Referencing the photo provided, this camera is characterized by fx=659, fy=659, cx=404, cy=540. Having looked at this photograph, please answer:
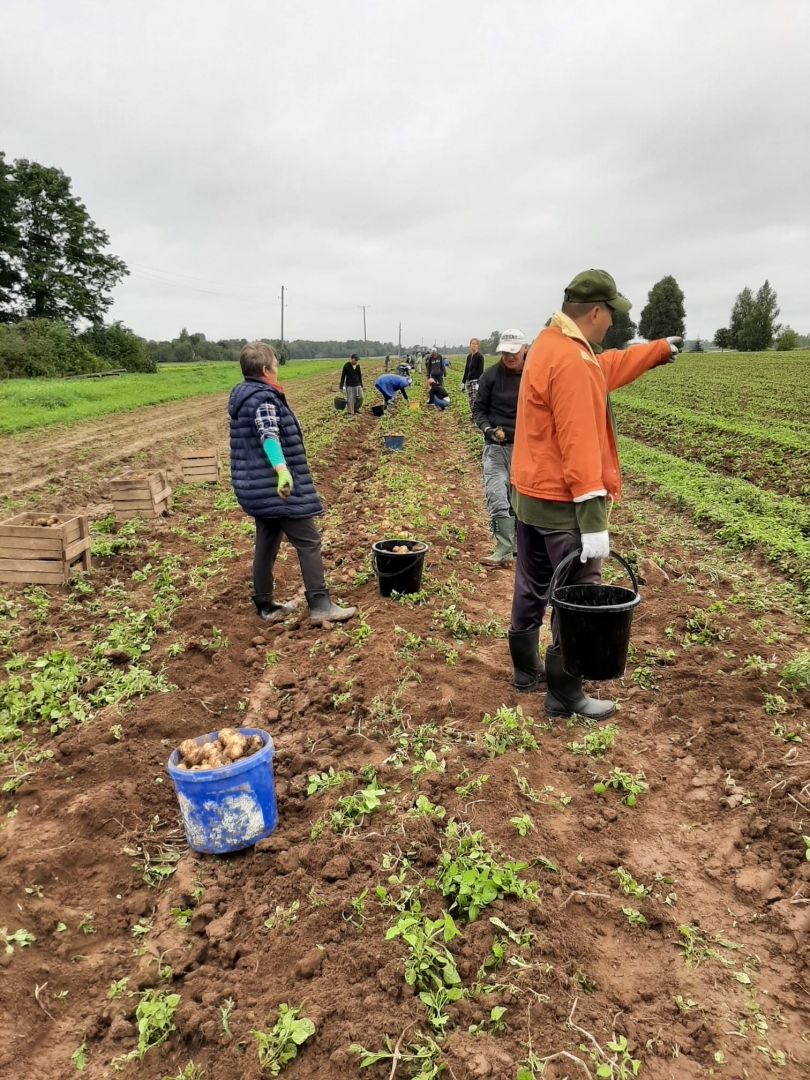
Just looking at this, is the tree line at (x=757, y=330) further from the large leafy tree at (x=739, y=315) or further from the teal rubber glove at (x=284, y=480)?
the teal rubber glove at (x=284, y=480)

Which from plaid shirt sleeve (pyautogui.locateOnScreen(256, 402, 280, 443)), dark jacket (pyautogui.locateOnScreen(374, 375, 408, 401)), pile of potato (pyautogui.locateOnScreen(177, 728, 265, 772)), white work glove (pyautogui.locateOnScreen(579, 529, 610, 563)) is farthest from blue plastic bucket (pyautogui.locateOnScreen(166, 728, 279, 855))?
dark jacket (pyautogui.locateOnScreen(374, 375, 408, 401))

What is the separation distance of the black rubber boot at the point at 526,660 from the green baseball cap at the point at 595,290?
1.81 metres

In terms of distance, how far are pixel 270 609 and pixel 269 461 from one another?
1322mm

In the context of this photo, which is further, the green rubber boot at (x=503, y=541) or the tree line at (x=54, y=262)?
the tree line at (x=54, y=262)

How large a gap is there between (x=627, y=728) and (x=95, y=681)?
3300mm

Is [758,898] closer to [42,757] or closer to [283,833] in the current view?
[283,833]

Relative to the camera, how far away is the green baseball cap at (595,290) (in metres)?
3.23

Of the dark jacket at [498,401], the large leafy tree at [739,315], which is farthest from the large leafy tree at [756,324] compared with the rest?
the dark jacket at [498,401]

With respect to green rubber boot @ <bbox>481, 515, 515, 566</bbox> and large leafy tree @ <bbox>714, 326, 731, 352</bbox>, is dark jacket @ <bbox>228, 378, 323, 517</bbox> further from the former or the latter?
large leafy tree @ <bbox>714, 326, 731, 352</bbox>

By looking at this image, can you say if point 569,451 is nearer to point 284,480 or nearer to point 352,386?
point 284,480

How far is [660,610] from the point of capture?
512 centimetres

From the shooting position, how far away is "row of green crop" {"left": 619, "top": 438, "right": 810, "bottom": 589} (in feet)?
20.5

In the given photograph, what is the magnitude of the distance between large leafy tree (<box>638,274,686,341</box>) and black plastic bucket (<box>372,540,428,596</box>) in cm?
8541

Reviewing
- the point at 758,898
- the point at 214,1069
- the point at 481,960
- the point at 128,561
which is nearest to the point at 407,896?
the point at 481,960
